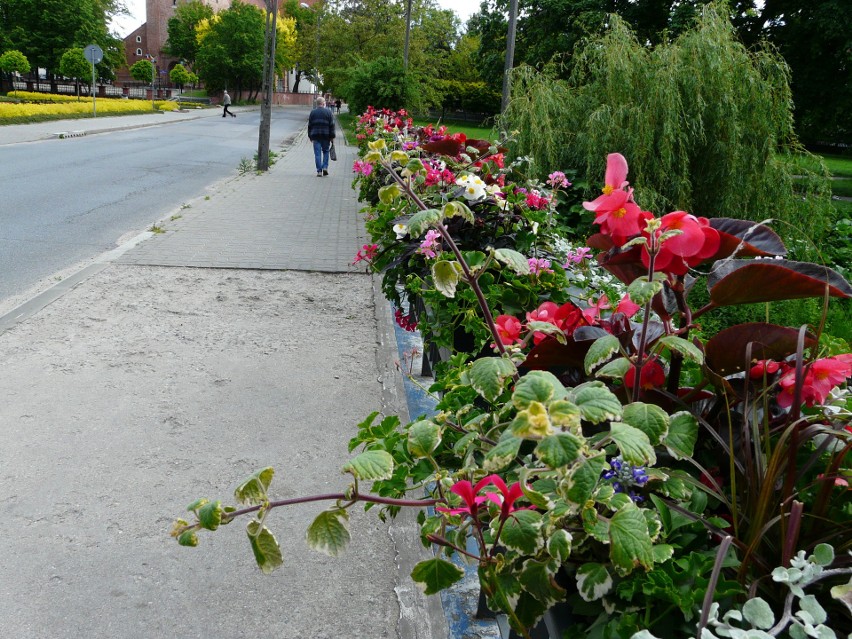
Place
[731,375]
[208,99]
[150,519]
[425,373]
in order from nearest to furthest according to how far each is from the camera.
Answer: [731,375]
[150,519]
[425,373]
[208,99]

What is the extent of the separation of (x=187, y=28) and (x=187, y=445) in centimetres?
9942

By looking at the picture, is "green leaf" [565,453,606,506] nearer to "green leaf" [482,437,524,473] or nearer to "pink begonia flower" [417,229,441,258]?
"green leaf" [482,437,524,473]

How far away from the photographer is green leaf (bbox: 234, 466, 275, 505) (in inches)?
53.6

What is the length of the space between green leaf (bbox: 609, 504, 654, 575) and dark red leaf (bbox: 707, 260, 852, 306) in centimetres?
53

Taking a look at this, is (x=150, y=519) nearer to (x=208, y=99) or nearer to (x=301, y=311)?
(x=301, y=311)

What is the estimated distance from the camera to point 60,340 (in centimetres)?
516

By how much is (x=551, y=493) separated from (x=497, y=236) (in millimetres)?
2758

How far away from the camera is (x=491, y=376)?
1455 millimetres

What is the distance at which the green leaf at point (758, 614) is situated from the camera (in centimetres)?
115

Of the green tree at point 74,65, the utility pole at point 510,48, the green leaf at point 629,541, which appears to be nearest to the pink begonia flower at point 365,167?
the utility pole at point 510,48

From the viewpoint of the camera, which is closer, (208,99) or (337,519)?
(337,519)

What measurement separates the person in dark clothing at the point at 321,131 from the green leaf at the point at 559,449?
54.2ft

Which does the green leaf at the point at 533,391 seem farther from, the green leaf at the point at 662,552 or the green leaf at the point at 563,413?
the green leaf at the point at 662,552

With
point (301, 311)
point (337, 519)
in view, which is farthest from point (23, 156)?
point (337, 519)
